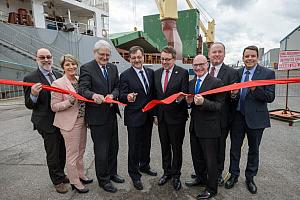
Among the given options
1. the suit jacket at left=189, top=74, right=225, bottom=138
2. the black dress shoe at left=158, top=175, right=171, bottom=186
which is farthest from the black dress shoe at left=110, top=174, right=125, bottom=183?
the suit jacket at left=189, top=74, right=225, bottom=138

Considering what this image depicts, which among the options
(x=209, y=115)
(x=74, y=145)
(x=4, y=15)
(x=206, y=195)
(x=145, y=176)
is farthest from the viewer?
(x=4, y=15)

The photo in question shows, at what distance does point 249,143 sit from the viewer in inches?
111

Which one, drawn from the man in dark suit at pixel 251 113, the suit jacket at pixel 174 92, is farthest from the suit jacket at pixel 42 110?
the man in dark suit at pixel 251 113

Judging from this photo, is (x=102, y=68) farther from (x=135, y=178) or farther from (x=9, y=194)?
(x=9, y=194)

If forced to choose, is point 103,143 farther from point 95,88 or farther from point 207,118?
point 207,118

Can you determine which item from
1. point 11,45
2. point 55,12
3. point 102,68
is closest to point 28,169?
point 102,68

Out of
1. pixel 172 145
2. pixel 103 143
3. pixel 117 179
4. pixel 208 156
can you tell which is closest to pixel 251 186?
pixel 208 156

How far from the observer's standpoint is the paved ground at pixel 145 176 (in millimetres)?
2738

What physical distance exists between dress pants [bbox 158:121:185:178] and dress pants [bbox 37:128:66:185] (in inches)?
54.4

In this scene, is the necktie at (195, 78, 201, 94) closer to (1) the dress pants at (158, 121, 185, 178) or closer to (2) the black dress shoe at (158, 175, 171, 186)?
(1) the dress pants at (158, 121, 185, 178)

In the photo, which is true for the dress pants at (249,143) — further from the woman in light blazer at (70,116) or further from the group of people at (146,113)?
the woman in light blazer at (70,116)

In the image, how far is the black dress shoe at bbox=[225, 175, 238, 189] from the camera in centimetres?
285

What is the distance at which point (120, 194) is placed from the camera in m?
2.78

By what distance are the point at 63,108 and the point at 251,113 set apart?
2.40 meters
